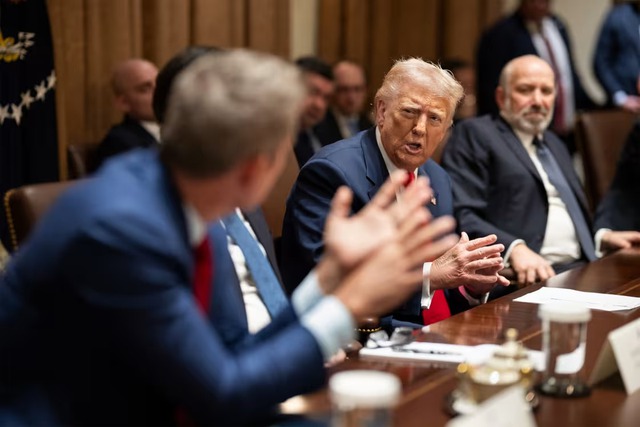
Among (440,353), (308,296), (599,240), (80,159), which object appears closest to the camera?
(308,296)

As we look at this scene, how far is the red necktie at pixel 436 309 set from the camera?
3.09 meters

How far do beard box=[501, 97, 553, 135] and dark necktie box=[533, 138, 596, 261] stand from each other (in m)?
0.05

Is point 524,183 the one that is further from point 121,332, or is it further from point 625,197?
point 121,332

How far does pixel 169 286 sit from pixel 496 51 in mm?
5748

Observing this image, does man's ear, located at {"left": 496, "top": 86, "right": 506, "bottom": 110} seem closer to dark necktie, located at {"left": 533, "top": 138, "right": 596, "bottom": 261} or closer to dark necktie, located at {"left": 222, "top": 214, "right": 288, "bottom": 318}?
dark necktie, located at {"left": 533, "top": 138, "right": 596, "bottom": 261}

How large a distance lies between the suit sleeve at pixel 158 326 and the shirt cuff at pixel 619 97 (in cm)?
570

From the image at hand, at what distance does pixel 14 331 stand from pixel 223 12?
457 centimetres

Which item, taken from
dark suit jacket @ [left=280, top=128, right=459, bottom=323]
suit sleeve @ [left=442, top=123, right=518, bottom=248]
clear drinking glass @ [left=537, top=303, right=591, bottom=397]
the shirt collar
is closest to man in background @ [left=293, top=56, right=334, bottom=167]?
suit sleeve @ [left=442, top=123, right=518, bottom=248]

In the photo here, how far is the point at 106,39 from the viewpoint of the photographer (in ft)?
17.6

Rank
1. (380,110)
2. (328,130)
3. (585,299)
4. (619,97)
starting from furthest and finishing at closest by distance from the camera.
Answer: (619,97)
(328,130)
(380,110)
(585,299)

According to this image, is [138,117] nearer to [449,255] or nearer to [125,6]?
[125,6]

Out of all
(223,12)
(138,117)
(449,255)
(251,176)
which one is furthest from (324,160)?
(223,12)

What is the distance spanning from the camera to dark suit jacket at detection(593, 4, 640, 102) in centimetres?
689

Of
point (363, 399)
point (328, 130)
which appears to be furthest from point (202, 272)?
point (328, 130)
